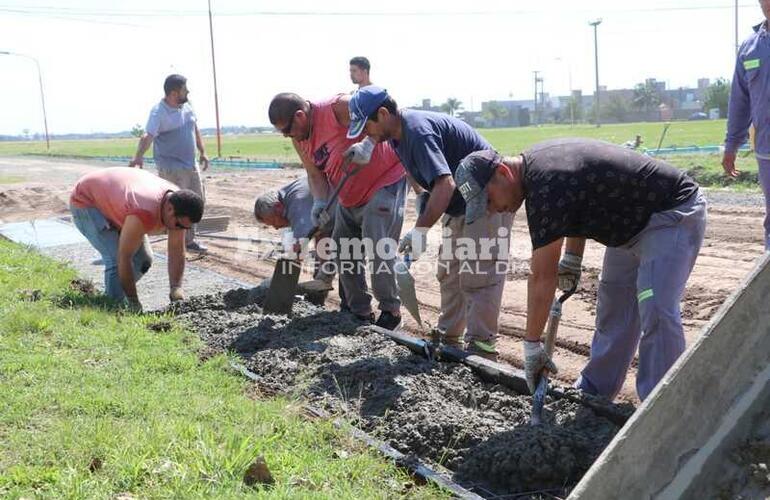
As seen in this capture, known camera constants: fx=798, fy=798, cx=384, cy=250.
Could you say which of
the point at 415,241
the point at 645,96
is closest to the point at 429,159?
the point at 415,241

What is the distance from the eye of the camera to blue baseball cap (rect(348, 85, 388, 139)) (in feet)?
15.1

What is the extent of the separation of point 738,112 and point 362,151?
2551mm

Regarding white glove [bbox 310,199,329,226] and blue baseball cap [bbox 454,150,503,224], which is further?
white glove [bbox 310,199,329,226]

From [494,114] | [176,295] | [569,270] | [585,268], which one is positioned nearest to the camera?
[569,270]

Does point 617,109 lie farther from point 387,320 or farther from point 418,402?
point 418,402

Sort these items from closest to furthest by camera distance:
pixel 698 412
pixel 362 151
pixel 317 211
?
pixel 698 412 → pixel 362 151 → pixel 317 211

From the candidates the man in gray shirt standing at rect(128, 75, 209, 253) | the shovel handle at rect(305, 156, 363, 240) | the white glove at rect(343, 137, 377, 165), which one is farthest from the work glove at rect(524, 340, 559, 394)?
the man in gray shirt standing at rect(128, 75, 209, 253)

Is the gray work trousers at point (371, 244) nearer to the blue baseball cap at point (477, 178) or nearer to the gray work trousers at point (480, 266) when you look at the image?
the gray work trousers at point (480, 266)

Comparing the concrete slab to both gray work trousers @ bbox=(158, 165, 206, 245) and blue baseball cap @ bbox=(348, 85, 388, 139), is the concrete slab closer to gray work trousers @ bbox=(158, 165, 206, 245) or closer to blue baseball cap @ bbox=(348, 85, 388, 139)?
gray work trousers @ bbox=(158, 165, 206, 245)

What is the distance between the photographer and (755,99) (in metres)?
5.14

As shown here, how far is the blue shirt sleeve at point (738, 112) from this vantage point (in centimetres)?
529

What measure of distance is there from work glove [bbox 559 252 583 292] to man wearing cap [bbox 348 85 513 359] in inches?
31.1

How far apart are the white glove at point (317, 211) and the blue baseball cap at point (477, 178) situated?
2.63 meters

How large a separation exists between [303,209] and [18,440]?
313cm
